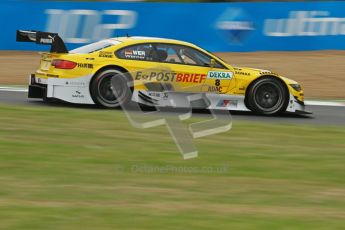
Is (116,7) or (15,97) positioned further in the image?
(116,7)

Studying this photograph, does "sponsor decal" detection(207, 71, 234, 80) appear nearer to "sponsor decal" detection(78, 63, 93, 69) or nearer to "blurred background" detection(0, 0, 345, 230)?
"blurred background" detection(0, 0, 345, 230)

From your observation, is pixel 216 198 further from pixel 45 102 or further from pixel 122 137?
pixel 45 102

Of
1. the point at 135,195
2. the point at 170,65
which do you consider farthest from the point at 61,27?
the point at 135,195

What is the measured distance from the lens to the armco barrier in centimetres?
2358

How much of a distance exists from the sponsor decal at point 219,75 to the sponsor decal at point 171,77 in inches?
6.1

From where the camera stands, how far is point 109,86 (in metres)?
12.8

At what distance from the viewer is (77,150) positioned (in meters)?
8.95

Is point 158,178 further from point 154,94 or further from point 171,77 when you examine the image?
point 171,77

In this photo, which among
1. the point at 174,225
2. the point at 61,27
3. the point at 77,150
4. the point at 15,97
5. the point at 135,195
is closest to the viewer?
the point at 174,225

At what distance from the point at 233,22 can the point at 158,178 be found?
1644cm

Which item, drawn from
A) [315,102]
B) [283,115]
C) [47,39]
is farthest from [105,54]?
[315,102]

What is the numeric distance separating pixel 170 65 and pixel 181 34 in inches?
438

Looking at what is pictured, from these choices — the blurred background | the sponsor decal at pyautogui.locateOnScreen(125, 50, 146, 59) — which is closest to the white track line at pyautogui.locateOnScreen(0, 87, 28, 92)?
the blurred background

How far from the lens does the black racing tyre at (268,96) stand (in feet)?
43.6
